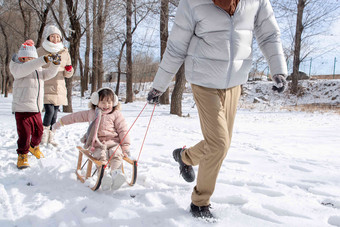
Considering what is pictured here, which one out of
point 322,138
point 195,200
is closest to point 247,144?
point 322,138

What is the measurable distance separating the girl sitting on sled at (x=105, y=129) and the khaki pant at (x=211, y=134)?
43.7 inches

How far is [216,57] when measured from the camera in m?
1.95

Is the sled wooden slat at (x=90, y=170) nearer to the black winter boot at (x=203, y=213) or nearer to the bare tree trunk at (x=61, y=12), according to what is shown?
the black winter boot at (x=203, y=213)

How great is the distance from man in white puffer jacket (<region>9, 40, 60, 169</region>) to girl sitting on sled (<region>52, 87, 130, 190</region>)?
48 centimetres

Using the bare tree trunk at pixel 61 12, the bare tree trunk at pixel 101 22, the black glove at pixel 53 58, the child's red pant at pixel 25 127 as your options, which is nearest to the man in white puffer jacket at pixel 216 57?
the black glove at pixel 53 58

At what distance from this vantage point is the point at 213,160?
1.95 meters

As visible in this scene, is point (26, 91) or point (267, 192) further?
point (26, 91)

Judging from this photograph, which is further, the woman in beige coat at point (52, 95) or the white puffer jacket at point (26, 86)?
the woman in beige coat at point (52, 95)

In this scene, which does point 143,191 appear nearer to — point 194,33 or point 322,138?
point 194,33

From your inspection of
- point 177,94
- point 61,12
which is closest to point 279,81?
point 177,94

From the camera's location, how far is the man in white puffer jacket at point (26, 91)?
3.13m

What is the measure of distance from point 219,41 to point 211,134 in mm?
697

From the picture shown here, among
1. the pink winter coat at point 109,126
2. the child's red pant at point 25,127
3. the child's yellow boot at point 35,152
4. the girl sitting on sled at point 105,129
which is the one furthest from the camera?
the child's yellow boot at point 35,152

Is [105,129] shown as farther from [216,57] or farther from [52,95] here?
[52,95]
